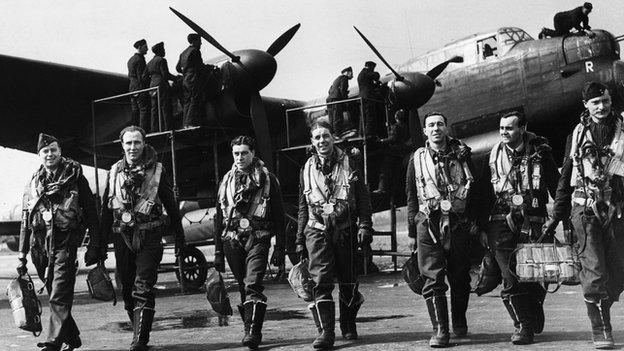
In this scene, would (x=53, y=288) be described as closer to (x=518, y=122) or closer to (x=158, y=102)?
(x=518, y=122)

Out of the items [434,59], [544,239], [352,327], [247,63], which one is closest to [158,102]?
[247,63]

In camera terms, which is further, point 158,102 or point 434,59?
point 434,59

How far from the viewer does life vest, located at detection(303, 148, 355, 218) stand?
7.12 metres

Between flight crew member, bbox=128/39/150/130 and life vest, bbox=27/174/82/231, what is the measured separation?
304 inches

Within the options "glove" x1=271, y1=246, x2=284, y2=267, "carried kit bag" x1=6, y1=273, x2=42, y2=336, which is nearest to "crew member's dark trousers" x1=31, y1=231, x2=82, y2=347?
"carried kit bag" x1=6, y1=273, x2=42, y2=336

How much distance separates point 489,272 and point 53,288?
12.4 feet

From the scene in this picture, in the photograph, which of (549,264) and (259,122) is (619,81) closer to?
(259,122)

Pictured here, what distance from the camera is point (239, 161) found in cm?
722

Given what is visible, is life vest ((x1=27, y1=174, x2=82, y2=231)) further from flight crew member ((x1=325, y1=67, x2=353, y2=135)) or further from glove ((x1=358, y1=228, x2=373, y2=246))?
flight crew member ((x1=325, y1=67, x2=353, y2=135))

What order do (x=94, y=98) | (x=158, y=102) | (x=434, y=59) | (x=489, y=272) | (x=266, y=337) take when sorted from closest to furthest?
1. (x=489, y=272)
2. (x=266, y=337)
3. (x=158, y=102)
4. (x=94, y=98)
5. (x=434, y=59)

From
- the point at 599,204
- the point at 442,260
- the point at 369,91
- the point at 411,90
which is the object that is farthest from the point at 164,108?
the point at 599,204

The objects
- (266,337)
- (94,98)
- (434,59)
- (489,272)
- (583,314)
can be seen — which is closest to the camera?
(489,272)

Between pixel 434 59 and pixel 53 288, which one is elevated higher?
pixel 434 59

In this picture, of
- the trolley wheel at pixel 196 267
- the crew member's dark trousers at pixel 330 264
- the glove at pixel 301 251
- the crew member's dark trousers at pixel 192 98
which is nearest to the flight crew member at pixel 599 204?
the crew member's dark trousers at pixel 330 264
